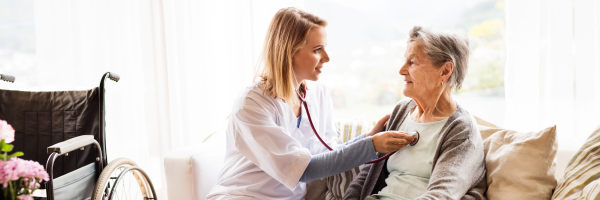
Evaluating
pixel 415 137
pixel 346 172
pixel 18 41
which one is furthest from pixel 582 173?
pixel 18 41

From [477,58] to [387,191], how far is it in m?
1.81

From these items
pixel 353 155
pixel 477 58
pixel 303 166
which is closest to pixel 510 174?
pixel 353 155

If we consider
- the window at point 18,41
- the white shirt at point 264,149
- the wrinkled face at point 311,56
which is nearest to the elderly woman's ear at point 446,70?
the wrinkled face at point 311,56

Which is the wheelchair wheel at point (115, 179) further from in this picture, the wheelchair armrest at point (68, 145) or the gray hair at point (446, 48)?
the gray hair at point (446, 48)

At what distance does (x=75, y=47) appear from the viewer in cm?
272

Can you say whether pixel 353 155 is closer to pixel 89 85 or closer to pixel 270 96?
pixel 270 96

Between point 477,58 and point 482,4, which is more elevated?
point 482,4

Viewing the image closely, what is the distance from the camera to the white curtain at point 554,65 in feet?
6.50

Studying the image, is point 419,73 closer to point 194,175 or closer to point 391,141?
point 391,141

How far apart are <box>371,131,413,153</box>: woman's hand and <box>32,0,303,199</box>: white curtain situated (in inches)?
60.3

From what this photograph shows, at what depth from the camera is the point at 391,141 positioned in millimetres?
1340

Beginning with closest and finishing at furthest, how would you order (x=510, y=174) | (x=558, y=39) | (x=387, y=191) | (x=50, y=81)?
(x=510, y=174), (x=387, y=191), (x=558, y=39), (x=50, y=81)

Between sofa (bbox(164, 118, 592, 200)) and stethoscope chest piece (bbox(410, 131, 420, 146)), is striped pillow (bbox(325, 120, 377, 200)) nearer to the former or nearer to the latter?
sofa (bbox(164, 118, 592, 200))

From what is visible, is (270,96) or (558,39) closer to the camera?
(270,96)
